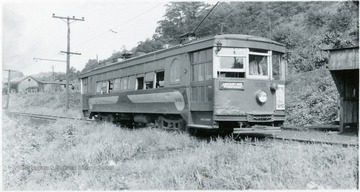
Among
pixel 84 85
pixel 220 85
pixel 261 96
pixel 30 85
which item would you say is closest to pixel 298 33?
pixel 84 85

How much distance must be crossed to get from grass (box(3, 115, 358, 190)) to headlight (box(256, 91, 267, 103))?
2.16 meters

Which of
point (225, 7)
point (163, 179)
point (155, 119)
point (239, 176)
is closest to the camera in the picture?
point (239, 176)

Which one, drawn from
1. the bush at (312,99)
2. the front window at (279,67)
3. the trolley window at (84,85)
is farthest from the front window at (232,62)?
the trolley window at (84,85)

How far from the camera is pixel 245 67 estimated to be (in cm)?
950

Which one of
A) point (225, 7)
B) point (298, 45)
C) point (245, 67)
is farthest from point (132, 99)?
point (225, 7)

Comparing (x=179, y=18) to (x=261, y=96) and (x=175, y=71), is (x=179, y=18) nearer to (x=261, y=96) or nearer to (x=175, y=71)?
(x=175, y=71)

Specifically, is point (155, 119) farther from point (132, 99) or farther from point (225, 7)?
point (225, 7)

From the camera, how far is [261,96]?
9.60 metres

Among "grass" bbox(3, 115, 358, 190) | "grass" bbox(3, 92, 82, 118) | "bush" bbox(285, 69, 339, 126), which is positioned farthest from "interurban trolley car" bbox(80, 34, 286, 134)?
"grass" bbox(3, 92, 82, 118)

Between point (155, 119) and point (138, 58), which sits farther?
point (138, 58)

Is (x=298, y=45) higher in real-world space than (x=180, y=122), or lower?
higher

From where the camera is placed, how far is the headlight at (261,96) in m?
9.56

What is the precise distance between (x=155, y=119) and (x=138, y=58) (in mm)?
2436

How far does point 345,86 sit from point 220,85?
4881mm
